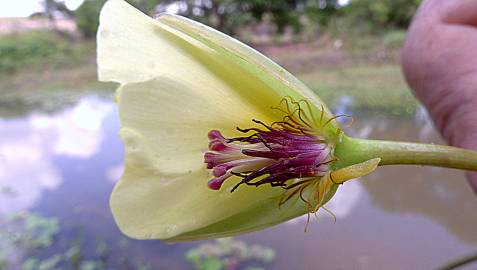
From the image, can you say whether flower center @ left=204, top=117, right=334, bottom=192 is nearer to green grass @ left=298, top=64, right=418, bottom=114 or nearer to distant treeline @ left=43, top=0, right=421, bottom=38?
green grass @ left=298, top=64, right=418, bottom=114

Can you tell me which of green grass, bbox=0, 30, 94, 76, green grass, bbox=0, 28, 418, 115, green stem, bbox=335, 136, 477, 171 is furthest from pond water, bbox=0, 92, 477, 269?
green grass, bbox=0, 30, 94, 76

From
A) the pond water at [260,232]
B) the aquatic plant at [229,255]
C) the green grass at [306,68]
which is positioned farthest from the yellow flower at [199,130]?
the green grass at [306,68]

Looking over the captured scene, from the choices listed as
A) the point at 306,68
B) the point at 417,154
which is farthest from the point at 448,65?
the point at 306,68

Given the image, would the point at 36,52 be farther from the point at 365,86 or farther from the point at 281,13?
the point at 365,86

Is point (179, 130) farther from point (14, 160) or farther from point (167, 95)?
point (14, 160)

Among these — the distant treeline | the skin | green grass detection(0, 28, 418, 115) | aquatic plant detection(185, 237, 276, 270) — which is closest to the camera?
the skin
